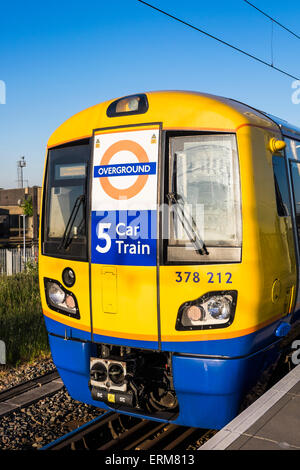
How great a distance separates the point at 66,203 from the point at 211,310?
Answer: 1.78 m

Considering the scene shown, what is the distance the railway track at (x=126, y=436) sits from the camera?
412cm

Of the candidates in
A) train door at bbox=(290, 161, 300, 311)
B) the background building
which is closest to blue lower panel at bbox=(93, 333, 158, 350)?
train door at bbox=(290, 161, 300, 311)

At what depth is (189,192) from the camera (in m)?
3.95

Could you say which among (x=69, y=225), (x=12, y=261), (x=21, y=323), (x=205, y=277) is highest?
(x=69, y=225)

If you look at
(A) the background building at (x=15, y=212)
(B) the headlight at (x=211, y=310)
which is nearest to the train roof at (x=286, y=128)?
(B) the headlight at (x=211, y=310)

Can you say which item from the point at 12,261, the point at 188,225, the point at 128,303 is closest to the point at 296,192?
the point at 188,225

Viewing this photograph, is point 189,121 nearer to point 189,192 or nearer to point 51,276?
point 189,192

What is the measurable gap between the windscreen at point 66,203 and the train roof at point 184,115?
21 cm

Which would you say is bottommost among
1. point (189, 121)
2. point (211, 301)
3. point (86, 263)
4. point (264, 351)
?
point (264, 351)

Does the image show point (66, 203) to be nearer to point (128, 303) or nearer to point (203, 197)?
point (128, 303)

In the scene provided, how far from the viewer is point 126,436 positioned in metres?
4.26

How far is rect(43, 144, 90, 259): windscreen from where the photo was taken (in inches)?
172

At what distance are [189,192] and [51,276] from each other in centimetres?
160
